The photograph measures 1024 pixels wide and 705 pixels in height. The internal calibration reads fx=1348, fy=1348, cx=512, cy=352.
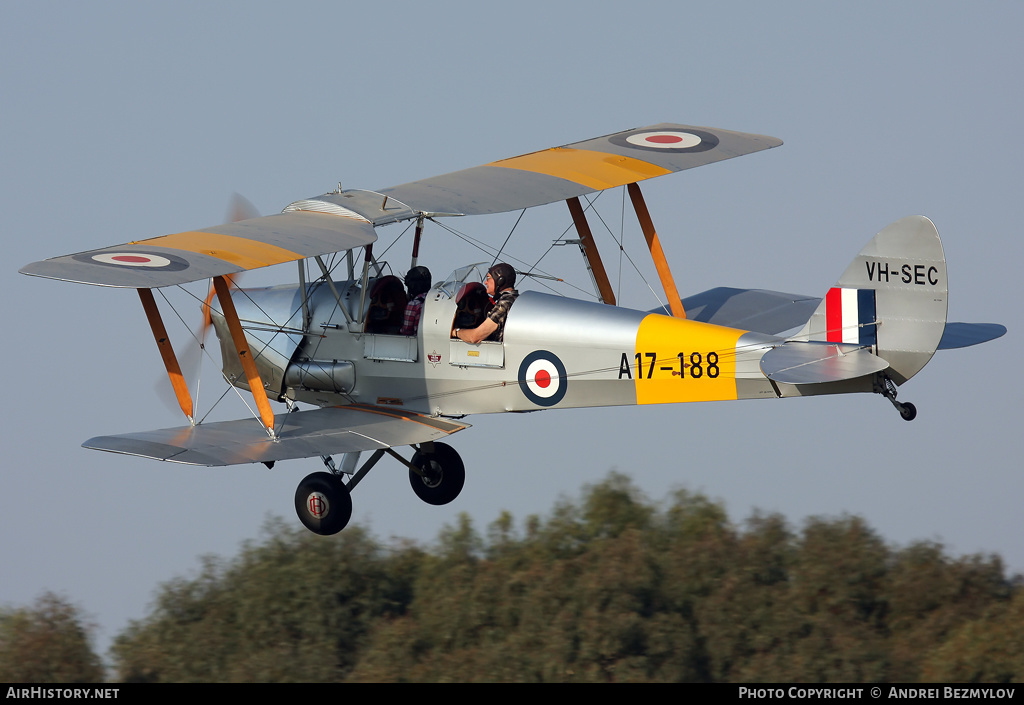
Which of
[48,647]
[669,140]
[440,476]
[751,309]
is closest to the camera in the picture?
[440,476]

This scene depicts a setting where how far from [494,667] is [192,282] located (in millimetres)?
9602

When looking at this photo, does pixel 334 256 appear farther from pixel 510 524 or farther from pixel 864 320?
pixel 510 524

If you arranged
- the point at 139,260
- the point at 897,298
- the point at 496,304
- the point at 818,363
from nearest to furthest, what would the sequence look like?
the point at 897,298, the point at 818,363, the point at 139,260, the point at 496,304

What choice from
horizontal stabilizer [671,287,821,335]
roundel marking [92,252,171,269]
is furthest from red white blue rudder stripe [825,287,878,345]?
roundel marking [92,252,171,269]

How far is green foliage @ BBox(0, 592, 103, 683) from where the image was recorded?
1858 centimetres

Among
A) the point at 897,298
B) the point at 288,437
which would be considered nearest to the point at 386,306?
the point at 288,437

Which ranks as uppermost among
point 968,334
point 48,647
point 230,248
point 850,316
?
point 230,248

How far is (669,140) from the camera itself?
14391 mm

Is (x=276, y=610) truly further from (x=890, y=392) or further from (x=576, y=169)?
(x=890, y=392)

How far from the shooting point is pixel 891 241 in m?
10.1

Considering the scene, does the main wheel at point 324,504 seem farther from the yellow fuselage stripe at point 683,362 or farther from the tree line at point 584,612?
the tree line at point 584,612

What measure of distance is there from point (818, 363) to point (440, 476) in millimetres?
4028

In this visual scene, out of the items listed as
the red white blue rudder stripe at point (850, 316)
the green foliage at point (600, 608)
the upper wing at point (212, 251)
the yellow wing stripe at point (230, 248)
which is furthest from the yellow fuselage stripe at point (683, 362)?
the green foliage at point (600, 608)

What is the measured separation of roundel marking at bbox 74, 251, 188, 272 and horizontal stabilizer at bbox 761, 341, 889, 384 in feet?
15.4
